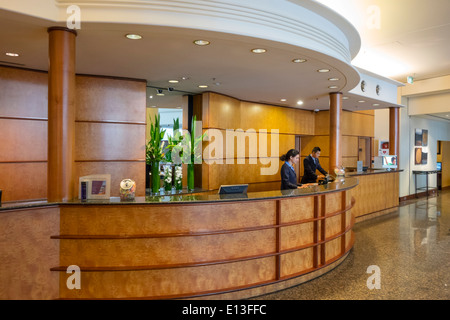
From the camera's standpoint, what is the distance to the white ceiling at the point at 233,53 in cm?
381

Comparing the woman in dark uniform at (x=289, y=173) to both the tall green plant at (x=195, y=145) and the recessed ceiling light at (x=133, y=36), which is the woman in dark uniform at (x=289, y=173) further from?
the recessed ceiling light at (x=133, y=36)

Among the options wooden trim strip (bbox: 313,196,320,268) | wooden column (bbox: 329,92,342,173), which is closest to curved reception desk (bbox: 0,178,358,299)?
wooden trim strip (bbox: 313,196,320,268)

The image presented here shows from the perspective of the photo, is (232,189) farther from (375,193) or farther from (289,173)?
(375,193)

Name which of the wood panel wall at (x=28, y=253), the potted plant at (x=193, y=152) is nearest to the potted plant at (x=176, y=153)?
the potted plant at (x=193, y=152)

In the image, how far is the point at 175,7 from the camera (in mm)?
3508

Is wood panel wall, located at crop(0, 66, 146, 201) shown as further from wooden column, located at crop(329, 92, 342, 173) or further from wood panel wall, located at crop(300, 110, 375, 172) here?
wood panel wall, located at crop(300, 110, 375, 172)

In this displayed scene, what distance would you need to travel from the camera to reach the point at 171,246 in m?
3.43

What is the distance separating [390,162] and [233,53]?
6.89m

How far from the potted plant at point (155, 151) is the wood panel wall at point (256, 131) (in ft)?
3.81

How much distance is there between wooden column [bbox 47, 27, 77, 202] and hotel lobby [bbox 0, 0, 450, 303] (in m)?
0.01

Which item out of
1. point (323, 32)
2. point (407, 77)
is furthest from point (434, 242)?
point (407, 77)

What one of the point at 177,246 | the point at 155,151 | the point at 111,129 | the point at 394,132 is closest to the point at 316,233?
the point at 177,246

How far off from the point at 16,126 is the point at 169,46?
2931 mm
